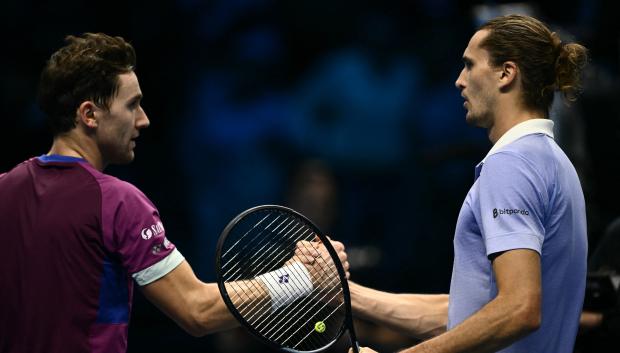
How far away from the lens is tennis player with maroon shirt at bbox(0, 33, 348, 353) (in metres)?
3.27

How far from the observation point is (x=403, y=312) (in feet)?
12.8

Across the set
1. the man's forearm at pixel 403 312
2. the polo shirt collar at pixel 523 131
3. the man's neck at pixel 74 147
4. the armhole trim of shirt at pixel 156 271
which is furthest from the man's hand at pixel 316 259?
the man's neck at pixel 74 147

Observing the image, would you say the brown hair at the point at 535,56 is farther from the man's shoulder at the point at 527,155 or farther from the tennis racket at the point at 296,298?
the tennis racket at the point at 296,298

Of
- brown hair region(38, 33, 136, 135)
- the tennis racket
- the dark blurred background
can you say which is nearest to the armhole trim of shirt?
the tennis racket

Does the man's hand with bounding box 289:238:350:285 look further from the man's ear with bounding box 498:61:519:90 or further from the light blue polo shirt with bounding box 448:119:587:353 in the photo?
the man's ear with bounding box 498:61:519:90

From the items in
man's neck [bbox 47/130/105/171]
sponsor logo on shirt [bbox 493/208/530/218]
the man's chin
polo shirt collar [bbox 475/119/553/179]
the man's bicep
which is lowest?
the man's bicep

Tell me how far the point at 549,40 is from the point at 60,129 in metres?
1.59

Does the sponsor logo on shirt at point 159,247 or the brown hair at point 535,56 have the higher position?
the brown hair at point 535,56

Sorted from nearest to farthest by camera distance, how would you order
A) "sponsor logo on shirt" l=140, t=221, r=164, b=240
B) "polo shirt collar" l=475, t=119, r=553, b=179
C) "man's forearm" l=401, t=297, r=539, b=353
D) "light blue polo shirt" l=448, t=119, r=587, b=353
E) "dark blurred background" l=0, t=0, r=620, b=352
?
"man's forearm" l=401, t=297, r=539, b=353 < "light blue polo shirt" l=448, t=119, r=587, b=353 < "polo shirt collar" l=475, t=119, r=553, b=179 < "sponsor logo on shirt" l=140, t=221, r=164, b=240 < "dark blurred background" l=0, t=0, r=620, b=352

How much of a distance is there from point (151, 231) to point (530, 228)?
3.81 ft

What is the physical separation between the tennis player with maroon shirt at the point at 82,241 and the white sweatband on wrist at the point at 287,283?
163 millimetres

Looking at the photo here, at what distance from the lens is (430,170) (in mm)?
7555

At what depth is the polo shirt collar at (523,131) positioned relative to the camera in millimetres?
3199

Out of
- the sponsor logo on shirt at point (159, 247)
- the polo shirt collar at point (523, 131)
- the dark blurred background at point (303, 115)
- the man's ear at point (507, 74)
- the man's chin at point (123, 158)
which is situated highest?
the man's ear at point (507, 74)
